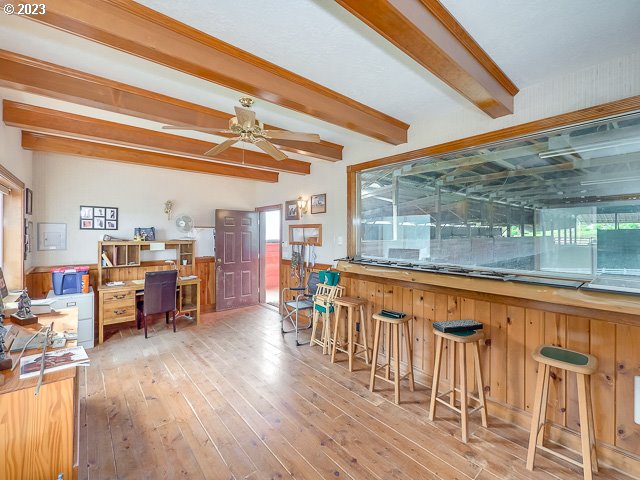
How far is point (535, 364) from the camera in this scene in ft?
7.43

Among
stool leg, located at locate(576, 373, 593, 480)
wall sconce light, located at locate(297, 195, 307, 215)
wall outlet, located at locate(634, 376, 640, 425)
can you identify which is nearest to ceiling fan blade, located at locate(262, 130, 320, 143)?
wall sconce light, located at locate(297, 195, 307, 215)

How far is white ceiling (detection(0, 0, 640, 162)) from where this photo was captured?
156 cm

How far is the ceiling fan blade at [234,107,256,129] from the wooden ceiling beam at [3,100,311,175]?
183 cm

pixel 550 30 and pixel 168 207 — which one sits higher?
pixel 550 30

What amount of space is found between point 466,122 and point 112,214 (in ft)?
16.8

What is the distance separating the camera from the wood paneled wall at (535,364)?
189cm

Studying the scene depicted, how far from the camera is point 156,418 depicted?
238 cm

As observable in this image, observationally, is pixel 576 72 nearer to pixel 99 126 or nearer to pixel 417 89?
pixel 417 89

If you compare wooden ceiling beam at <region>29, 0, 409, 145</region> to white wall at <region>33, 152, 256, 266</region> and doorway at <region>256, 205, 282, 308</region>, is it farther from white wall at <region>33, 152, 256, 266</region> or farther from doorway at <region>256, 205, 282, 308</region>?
white wall at <region>33, 152, 256, 266</region>

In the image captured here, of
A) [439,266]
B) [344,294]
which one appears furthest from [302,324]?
[439,266]

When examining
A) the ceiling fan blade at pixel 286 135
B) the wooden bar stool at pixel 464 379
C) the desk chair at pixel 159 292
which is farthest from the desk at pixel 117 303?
the wooden bar stool at pixel 464 379

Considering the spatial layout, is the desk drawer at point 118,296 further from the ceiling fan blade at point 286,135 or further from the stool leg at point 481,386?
the stool leg at point 481,386

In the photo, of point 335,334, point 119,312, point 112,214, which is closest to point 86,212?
point 112,214

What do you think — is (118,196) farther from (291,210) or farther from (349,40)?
(349,40)
